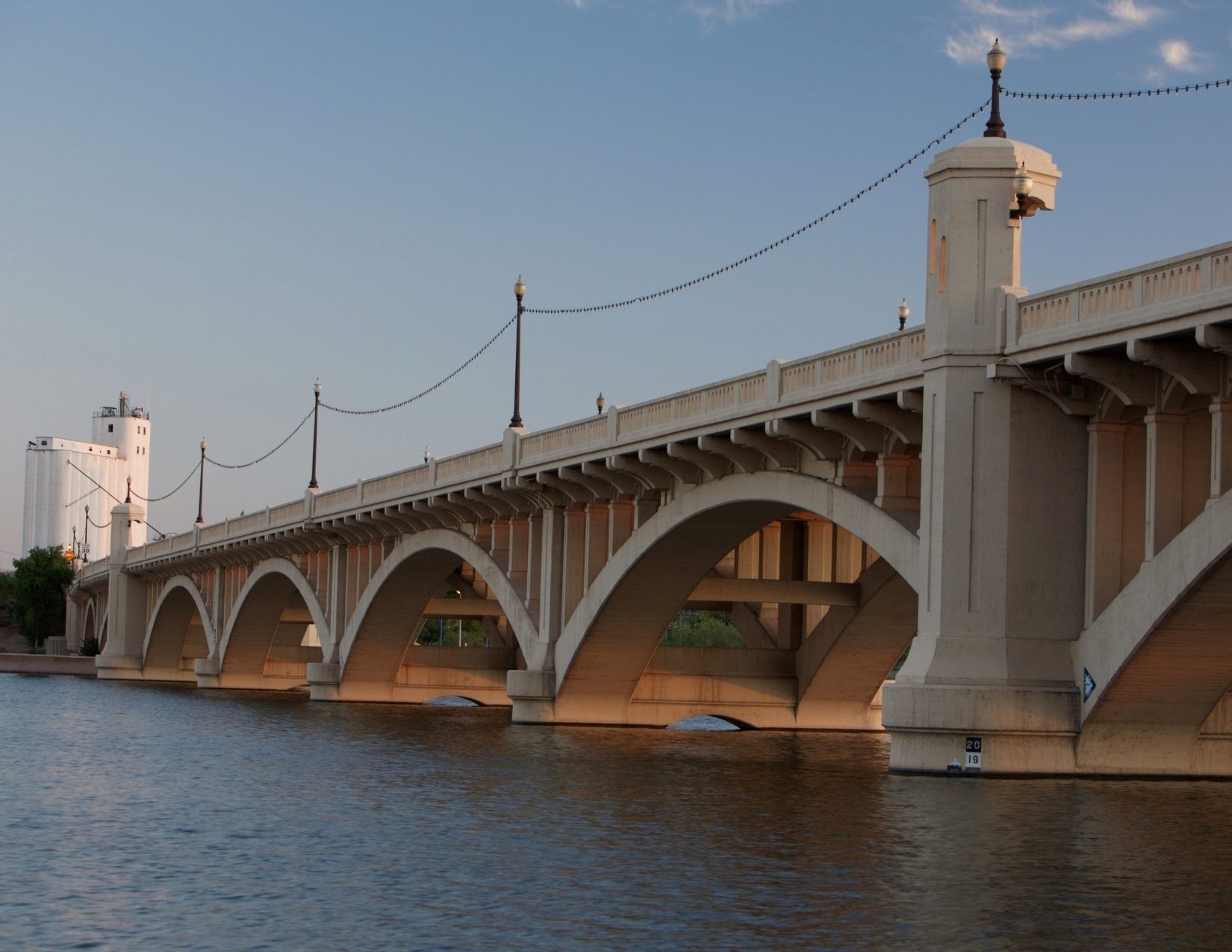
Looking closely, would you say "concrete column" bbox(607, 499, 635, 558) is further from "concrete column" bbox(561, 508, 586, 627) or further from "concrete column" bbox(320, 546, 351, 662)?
"concrete column" bbox(320, 546, 351, 662)

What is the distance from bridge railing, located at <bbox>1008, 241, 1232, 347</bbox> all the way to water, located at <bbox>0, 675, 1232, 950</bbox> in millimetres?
7040

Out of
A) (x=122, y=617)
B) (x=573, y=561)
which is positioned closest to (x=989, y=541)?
(x=573, y=561)

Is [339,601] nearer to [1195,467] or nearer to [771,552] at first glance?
[771,552]

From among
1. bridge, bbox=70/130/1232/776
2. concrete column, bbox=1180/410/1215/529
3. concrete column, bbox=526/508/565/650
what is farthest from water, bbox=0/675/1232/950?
concrete column, bbox=526/508/565/650

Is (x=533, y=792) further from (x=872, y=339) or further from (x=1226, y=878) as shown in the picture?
(x=1226, y=878)

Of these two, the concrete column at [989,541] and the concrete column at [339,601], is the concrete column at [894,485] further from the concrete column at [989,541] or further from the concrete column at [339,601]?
the concrete column at [339,601]

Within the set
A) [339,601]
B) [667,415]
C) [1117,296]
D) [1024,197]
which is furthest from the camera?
[339,601]

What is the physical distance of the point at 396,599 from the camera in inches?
2591

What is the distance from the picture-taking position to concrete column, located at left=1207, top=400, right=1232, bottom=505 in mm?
25734

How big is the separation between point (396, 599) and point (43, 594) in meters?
102

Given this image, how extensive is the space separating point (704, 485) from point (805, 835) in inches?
659

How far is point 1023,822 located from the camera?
80.1 feet

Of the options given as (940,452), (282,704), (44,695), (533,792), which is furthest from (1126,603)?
(44,695)

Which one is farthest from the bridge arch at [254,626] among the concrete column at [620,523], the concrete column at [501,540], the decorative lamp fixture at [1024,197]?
the decorative lamp fixture at [1024,197]
